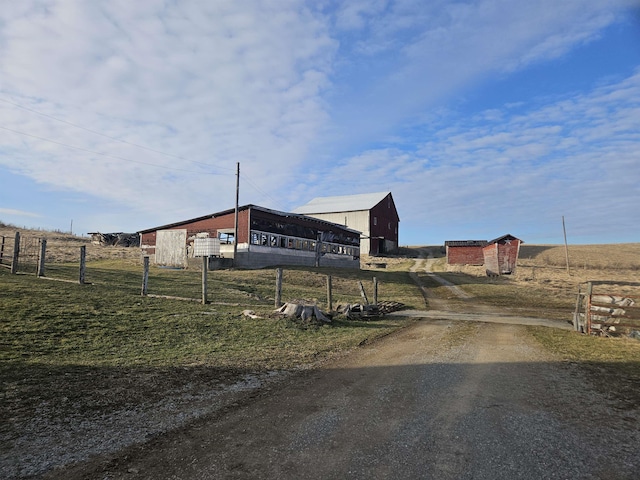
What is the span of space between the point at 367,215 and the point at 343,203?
8130 mm

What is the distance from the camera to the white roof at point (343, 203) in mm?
72600

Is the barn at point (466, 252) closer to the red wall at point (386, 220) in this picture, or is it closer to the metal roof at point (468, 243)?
the metal roof at point (468, 243)

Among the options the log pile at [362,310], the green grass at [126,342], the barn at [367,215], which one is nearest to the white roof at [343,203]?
the barn at [367,215]

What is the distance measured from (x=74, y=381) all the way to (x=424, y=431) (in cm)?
605

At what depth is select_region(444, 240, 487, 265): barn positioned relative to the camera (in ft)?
192

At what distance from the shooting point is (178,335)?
1102 centimetres

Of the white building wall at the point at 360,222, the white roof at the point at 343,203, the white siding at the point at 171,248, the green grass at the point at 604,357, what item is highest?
the white roof at the point at 343,203

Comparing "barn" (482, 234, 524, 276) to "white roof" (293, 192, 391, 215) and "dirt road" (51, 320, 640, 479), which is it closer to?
"white roof" (293, 192, 391, 215)

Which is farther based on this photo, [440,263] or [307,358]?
[440,263]

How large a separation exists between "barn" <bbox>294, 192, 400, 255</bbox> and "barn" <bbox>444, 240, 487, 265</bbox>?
14876mm

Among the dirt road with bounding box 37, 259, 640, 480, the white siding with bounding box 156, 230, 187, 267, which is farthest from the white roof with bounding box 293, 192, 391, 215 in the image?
the dirt road with bounding box 37, 259, 640, 480

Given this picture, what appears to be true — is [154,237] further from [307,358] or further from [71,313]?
[307,358]

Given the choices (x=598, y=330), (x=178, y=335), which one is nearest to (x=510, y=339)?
(x=598, y=330)

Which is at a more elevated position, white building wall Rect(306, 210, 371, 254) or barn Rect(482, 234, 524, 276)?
white building wall Rect(306, 210, 371, 254)
